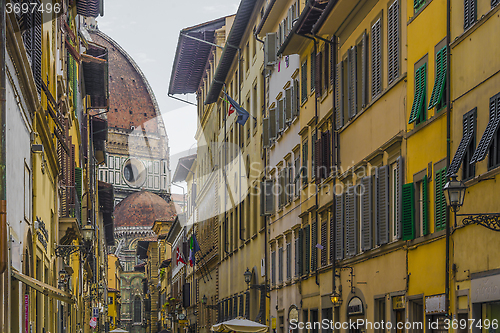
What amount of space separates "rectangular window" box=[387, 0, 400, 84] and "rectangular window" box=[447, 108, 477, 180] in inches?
154

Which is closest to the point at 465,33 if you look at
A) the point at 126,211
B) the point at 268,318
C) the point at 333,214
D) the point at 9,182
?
the point at 9,182

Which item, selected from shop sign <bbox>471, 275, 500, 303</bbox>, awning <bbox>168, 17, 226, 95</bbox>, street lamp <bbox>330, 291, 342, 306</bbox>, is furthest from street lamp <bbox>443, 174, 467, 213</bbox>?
awning <bbox>168, 17, 226, 95</bbox>

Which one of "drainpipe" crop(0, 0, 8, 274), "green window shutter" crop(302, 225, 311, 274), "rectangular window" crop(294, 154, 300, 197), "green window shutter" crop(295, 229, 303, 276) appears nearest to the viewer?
"drainpipe" crop(0, 0, 8, 274)

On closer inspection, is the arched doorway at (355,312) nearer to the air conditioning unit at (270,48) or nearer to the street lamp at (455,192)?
the street lamp at (455,192)

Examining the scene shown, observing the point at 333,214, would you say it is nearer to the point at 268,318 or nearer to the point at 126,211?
the point at 268,318

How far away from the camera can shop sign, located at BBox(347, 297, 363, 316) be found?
62.9 ft

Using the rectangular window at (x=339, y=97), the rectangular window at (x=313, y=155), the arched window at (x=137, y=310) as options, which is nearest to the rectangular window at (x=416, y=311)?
the rectangular window at (x=339, y=97)

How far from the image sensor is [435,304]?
563 inches

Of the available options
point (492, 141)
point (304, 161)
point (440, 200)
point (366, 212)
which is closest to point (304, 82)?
point (304, 161)

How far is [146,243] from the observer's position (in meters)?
119

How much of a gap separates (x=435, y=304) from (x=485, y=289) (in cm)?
229

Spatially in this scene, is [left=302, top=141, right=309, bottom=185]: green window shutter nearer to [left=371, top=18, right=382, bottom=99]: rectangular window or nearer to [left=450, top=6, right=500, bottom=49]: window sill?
[left=371, top=18, right=382, bottom=99]: rectangular window

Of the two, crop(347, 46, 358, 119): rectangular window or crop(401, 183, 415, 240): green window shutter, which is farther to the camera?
crop(347, 46, 358, 119): rectangular window

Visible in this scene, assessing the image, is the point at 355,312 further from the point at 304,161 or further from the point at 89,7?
the point at 89,7
